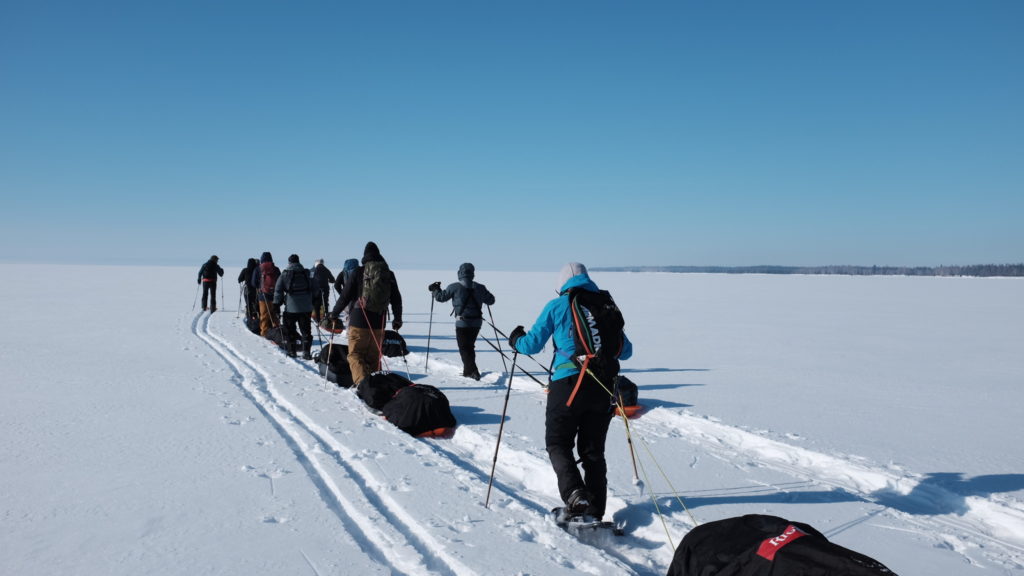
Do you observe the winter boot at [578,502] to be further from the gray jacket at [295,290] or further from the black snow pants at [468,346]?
the gray jacket at [295,290]

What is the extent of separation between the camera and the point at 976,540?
3.55 metres

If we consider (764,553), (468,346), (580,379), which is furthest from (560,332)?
(468,346)

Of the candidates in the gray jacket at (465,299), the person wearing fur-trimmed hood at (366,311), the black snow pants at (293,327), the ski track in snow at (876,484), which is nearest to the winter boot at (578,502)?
the ski track in snow at (876,484)

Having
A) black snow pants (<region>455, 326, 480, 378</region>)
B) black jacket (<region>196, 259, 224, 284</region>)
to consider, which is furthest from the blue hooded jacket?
black jacket (<region>196, 259, 224, 284</region>)

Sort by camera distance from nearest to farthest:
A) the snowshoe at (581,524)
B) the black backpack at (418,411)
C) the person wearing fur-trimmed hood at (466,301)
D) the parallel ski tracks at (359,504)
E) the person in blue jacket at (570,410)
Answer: the parallel ski tracks at (359,504), the snowshoe at (581,524), the person in blue jacket at (570,410), the black backpack at (418,411), the person wearing fur-trimmed hood at (466,301)

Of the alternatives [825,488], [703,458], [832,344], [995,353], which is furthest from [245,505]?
[995,353]

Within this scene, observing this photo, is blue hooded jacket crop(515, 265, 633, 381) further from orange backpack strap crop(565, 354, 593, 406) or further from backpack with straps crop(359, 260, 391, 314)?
backpack with straps crop(359, 260, 391, 314)

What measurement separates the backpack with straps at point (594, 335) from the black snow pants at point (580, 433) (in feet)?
0.26

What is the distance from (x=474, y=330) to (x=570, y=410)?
477 cm

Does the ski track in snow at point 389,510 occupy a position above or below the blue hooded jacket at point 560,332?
below

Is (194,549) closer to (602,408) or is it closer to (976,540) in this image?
(602,408)

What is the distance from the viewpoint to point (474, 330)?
814 centimetres

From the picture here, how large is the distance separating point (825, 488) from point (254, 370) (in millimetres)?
7202

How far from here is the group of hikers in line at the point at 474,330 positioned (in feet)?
11.3
